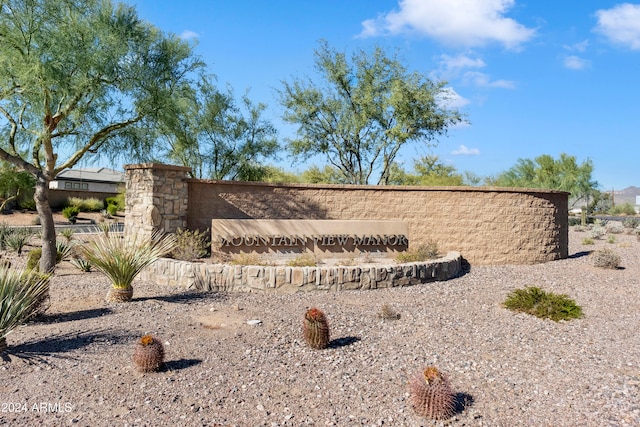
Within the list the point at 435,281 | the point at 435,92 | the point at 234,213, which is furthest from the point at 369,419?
the point at 435,92

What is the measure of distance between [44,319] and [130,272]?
1639 millimetres

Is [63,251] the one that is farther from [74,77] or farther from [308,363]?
[308,363]

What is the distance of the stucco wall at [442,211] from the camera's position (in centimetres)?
1430

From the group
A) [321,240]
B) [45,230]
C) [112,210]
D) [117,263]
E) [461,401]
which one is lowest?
[461,401]

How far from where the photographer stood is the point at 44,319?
7.75 m

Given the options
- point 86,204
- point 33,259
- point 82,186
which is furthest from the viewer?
point 82,186

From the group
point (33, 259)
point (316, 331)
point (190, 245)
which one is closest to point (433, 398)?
point (316, 331)

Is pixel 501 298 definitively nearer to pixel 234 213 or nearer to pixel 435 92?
pixel 234 213

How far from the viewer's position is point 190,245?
481 inches

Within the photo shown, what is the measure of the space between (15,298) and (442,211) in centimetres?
1157

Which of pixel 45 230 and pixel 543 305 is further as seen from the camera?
pixel 45 230

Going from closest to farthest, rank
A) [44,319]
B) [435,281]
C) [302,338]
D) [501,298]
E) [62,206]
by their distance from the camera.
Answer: [302,338] < [44,319] < [501,298] < [435,281] < [62,206]

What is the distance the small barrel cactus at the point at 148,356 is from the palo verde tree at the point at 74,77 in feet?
27.2

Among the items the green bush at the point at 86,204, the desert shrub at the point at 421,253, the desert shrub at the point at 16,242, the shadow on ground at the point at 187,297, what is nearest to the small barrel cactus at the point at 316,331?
the shadow on ground at the point at 187,297
